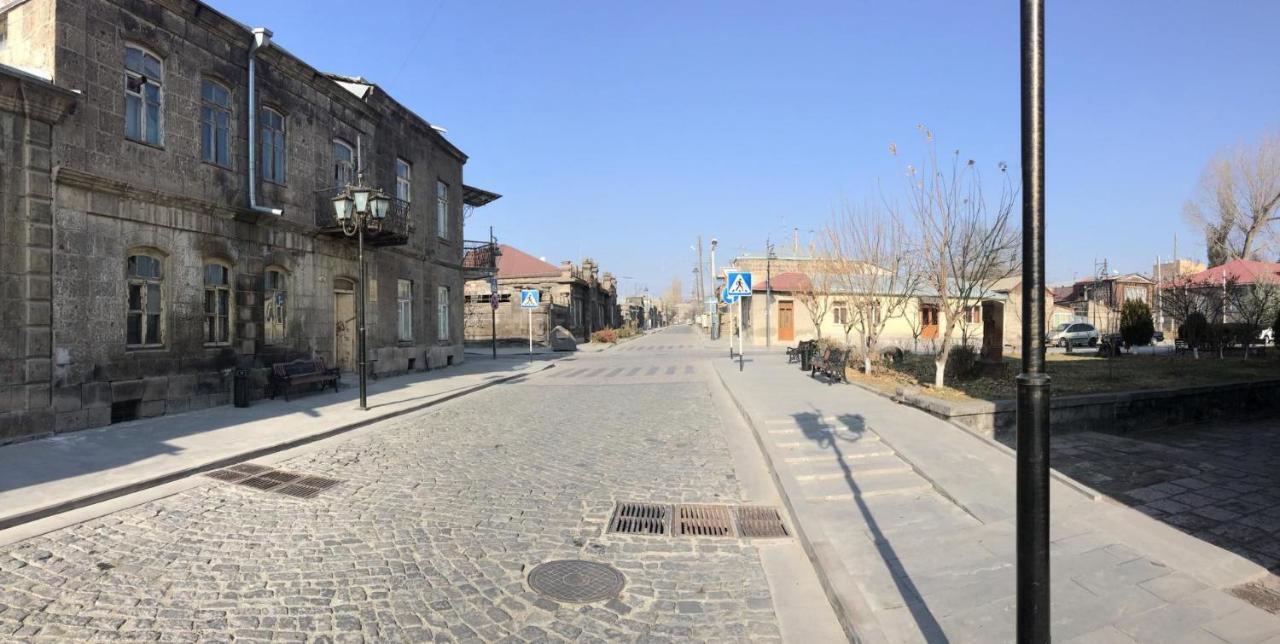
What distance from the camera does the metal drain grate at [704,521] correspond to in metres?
5.49

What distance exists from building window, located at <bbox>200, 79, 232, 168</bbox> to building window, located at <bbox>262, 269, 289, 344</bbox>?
2573mm

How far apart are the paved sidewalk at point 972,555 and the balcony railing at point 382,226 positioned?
12.6 metres

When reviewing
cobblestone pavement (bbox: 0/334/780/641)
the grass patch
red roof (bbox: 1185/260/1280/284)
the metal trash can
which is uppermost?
red roof (bbox: 1185/260/1280/284)

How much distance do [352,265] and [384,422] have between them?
298 inches

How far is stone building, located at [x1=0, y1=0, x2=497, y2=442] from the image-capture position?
29.4 feet

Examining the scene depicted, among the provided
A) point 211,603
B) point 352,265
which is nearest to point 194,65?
point 352,265

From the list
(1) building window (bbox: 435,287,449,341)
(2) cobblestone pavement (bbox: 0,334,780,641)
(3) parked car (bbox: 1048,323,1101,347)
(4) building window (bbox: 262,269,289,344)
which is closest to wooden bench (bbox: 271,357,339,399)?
(4) building window (bbox: 262,269,289,344)

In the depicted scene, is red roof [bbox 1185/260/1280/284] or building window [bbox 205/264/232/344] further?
red roof [bbox 1185/260/1280/284]

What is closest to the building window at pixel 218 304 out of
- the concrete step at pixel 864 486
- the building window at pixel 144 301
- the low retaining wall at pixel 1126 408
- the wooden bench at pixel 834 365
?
the building window at pixel 144 301

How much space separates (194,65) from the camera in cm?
1181

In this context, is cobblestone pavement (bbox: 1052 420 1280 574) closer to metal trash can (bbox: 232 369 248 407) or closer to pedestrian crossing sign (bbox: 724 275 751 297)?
pedestrian crossing sign (bbox: 724 275 751 297)

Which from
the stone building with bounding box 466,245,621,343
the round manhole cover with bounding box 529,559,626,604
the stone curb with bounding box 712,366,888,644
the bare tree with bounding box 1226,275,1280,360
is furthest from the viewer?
the stone building with bounding box 466,245,621,343

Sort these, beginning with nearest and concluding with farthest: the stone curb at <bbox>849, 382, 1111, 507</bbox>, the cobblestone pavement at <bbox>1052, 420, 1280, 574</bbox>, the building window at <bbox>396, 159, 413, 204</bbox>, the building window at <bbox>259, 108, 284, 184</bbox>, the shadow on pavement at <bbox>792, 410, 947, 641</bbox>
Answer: the shadow on pavement at <bbox>792, 410, 947, 641</bbox> < the stone curb at <bbox>849, 382, 1111, 507</bbox> < the cobblestone pavement at <bbox>1052, 420, 1280, 574</bbox> < the building window at <bbox>259, 108, 284, 184</bbox> < the building window at <bbox>396, 159, 413, 204</bbox>

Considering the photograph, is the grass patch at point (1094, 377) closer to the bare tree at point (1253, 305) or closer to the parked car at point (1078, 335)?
the bare tree at point (1253, 305)
